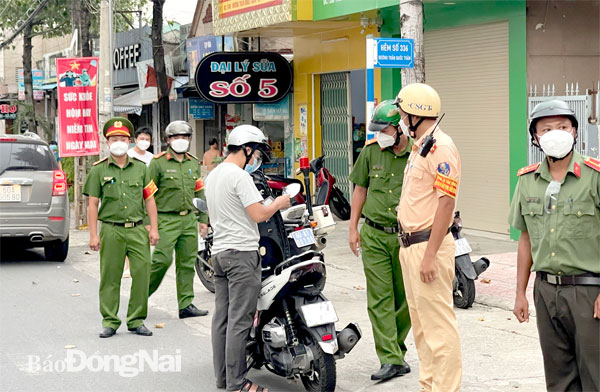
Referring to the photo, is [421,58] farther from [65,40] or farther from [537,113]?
[65,40]

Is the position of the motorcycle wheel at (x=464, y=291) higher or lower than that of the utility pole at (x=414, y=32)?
lower

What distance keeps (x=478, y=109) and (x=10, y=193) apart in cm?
717

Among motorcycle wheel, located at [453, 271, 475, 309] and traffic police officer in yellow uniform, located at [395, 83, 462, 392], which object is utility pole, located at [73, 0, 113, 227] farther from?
traffic police officer in yellow uniform, located at [395, 83, 462, 392]

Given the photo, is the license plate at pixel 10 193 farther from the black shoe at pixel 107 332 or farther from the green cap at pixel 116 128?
the black shoe at pixel 107 332

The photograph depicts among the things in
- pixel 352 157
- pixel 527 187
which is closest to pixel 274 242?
pixel 527 187

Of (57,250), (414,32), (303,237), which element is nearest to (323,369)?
(303,237)

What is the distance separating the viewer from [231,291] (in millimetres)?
6270

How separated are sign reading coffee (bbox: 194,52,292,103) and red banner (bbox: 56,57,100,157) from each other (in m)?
2.17

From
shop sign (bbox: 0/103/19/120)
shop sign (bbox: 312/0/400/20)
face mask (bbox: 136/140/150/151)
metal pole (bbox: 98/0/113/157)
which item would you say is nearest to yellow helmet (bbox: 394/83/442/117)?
face mask (bbox: 136/140/150/151)

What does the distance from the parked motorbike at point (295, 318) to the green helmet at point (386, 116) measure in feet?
2.91

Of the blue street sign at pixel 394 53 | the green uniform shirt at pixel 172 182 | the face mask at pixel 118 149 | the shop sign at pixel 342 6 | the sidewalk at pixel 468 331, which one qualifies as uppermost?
the shop sign at pixel 342 6

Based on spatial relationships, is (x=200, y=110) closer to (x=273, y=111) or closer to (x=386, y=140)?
(x=273, y=111)

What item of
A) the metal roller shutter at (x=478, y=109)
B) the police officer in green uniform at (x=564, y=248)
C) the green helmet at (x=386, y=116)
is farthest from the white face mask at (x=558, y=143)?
the metal roller shutter at (x=478, y=109)

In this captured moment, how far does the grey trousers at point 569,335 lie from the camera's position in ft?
15.0
